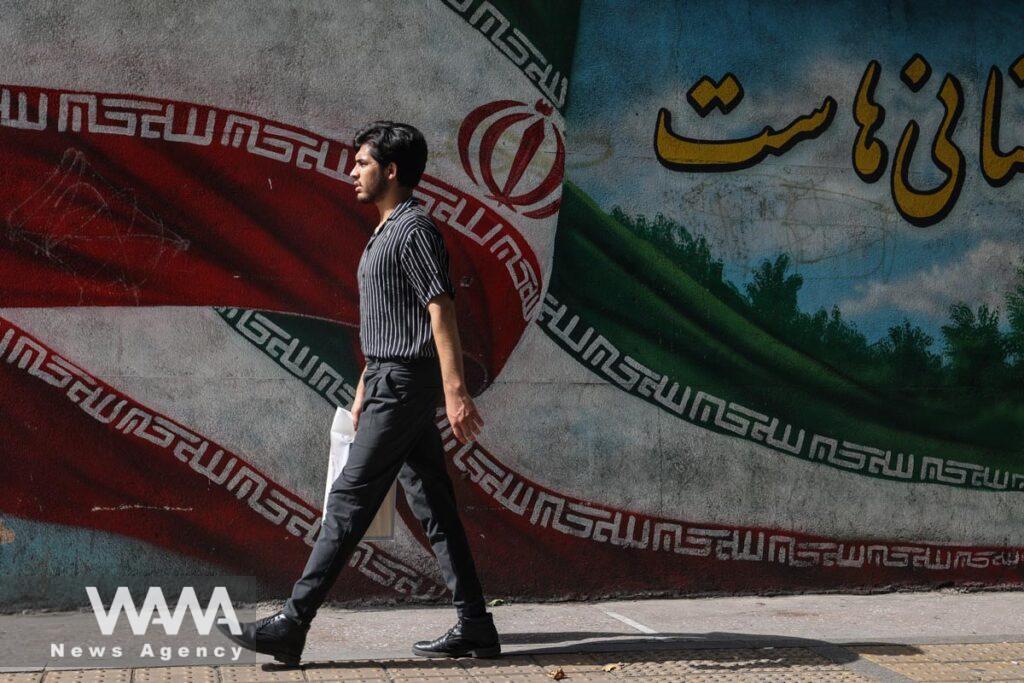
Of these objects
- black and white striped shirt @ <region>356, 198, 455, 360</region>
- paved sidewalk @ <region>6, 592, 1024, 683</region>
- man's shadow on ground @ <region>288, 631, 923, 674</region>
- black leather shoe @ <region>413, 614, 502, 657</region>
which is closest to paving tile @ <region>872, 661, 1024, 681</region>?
paved sidewalk @ <region>6, 592, 1024, 683</region>

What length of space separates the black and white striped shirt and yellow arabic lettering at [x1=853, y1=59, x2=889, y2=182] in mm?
2528

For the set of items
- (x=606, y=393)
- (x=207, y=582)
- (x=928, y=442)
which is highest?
(x=928, y=442)

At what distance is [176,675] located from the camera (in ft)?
14.8

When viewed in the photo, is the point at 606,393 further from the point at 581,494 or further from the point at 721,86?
the point at 721,86

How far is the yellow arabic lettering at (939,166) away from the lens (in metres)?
6.27

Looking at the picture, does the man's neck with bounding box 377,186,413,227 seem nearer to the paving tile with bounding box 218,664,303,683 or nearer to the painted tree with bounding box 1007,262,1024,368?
the paving tile with bounding box 218,664,303,683

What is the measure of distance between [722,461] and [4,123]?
139 inches

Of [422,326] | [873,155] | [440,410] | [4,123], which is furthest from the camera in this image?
[873,155]

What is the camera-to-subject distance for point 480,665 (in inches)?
187

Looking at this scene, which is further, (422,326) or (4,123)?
(4,123)

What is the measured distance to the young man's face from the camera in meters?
4.74

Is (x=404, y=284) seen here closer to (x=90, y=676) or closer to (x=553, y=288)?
(x=553, y=288)

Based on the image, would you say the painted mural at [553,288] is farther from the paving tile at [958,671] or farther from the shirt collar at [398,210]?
the paving tile at [958,671]

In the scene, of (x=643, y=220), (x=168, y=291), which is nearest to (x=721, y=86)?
(x=643, y=220)
